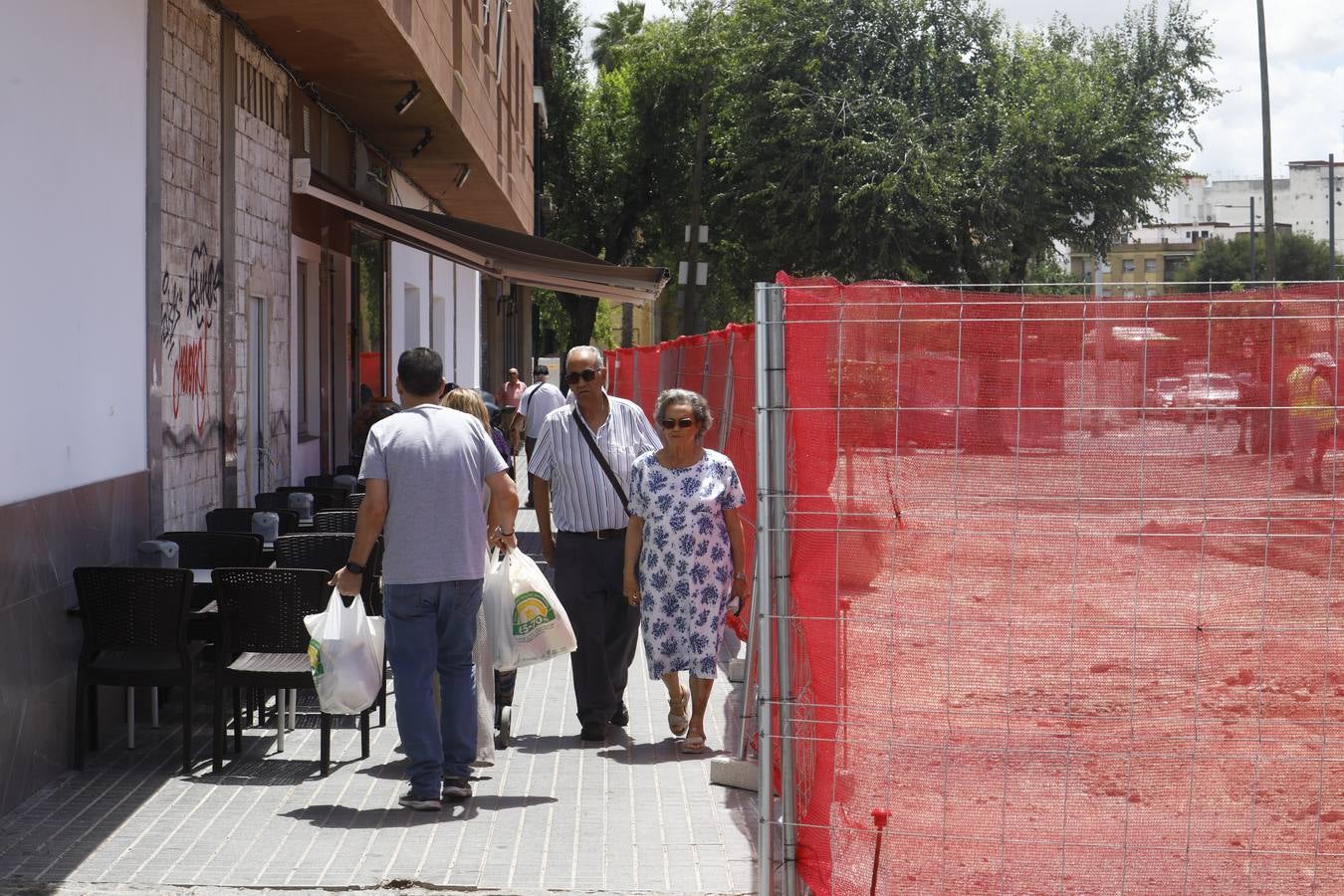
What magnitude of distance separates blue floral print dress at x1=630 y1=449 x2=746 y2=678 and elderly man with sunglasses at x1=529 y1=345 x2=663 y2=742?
0.31 meters

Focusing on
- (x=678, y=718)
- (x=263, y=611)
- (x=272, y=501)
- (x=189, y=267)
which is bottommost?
(x=678, y=718)

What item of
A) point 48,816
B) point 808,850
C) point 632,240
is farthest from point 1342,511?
point 632,240

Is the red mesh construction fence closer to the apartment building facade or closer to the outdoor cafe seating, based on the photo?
the outdoor cafe seating

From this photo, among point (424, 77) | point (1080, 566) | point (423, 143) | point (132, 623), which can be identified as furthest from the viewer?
point (423, 143)

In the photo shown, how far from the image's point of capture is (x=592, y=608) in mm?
7598

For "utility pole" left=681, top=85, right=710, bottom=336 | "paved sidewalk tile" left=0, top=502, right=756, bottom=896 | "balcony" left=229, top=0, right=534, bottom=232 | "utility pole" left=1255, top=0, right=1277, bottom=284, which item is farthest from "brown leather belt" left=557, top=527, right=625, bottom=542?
"utility pole" left=681, top=85, right=710, bottom=336

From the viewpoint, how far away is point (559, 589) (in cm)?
760

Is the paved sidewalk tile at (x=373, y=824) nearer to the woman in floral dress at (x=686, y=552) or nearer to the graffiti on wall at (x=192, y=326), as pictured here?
the woman in floral dress at (x=686, y=552)

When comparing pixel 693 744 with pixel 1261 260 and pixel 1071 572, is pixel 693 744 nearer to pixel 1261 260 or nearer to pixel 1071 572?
pixel 1071 572

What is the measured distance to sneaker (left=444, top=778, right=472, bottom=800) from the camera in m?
6.38

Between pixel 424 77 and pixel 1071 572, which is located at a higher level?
pixel 424 77

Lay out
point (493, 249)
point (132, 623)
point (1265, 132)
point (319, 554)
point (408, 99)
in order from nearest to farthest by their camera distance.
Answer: point (132, 623) < point (319, 554) < point (408, 99) < point (493, 249) < point (1265, 132)

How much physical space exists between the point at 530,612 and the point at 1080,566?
304 cm

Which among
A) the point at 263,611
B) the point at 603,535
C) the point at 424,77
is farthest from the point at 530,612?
the point at 424,77
